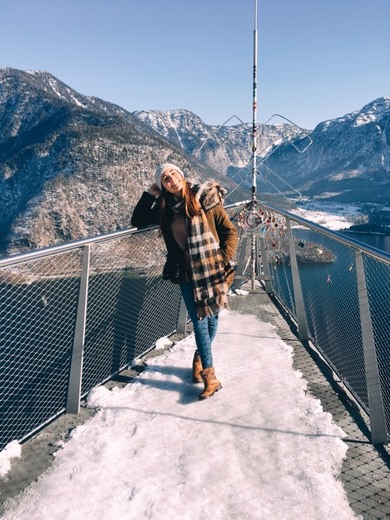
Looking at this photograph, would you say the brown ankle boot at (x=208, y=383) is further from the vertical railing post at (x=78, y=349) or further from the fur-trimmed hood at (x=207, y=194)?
the fur-trimmed hood at (x=207, y=194)

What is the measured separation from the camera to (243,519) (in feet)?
6.39

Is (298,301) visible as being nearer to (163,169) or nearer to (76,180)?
(163,169)

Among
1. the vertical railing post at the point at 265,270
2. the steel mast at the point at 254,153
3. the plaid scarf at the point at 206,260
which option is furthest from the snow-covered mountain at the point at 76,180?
the plaid scarf at the point at 206,260

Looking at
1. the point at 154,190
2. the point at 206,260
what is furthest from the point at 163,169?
the point at 206,260

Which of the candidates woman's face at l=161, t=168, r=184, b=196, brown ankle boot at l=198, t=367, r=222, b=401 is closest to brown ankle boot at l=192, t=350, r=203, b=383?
brown ankle boot at l=198, t=367, r=222, b=401

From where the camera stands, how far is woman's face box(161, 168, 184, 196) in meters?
2.65

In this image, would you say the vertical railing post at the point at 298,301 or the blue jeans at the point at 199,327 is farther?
the vertical railing post at the point at 298,301

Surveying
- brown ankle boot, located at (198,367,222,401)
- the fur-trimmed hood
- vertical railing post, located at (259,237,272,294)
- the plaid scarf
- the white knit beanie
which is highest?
the white knit beanie

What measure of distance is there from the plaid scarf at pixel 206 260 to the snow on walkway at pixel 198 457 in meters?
0.79

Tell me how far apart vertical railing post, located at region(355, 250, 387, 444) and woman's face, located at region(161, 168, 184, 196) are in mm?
1338

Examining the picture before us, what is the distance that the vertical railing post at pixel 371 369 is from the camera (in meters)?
2.51

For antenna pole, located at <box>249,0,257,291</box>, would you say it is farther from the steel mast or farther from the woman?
the woman

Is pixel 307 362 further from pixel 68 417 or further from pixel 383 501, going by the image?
pixel 68 417

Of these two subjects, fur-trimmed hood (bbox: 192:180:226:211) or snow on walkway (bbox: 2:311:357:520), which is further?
fur-trimmed hood (bbox: 192:180:226:211)
